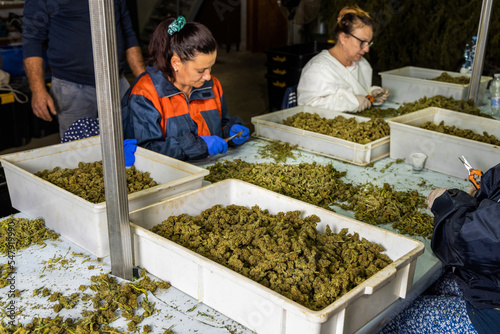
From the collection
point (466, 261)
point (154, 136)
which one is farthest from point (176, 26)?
point (466, 261)

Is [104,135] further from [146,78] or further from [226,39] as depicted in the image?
[226,39]

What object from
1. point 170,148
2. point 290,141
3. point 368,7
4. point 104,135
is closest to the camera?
point 104,135

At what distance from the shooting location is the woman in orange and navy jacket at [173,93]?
88.9 inches

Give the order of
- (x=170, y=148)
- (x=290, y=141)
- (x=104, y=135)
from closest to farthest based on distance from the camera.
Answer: (x=104, y=135), (x=170, y=148), (x=290, y=141)

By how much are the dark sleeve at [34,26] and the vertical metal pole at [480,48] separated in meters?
2.77

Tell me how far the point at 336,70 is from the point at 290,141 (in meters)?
0.94

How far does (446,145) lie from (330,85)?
3.50 feet

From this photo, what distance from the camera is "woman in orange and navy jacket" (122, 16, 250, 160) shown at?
2.26 meters

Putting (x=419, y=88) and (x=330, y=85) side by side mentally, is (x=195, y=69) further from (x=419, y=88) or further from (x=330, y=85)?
(x=419, y=88)

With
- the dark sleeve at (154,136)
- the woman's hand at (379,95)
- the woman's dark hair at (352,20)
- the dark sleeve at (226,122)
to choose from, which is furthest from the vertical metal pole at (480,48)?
the dark sleeve at (154,136)

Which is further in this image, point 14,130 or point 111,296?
point 14,130

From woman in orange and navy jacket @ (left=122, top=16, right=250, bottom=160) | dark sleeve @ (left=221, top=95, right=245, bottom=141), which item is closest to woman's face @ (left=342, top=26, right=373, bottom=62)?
dark sleeve @ (left=221, top=95, right=245, bottom=141)

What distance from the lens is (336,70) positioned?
339 cm

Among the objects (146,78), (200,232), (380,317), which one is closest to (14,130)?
(146,78)
